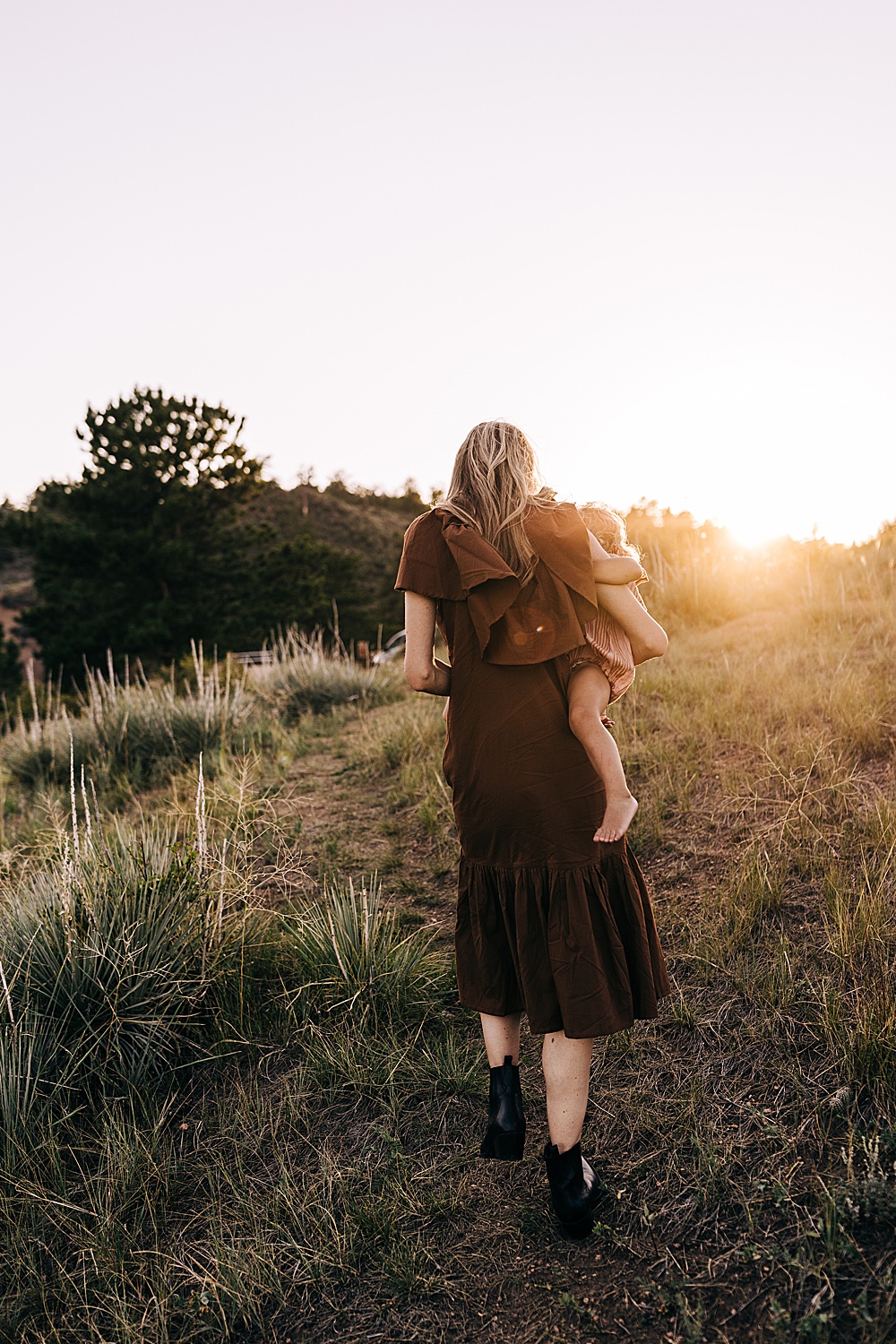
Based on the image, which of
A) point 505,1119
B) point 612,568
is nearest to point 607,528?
point 612,568

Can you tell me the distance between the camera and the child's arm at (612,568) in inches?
82.6

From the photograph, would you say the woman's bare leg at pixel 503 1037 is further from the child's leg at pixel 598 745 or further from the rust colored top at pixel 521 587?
A: the rust colored top at pixel 521 587

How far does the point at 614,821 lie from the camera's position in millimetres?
2074

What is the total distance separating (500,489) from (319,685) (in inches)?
265

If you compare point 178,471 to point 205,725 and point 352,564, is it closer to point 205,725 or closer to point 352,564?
point 352,564

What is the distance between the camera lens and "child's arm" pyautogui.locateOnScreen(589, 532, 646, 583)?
2.10 meters

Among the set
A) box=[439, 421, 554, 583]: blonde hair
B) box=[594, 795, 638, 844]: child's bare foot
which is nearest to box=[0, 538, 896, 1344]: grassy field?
box=[594, 795, 638, 844]: child's bare foot

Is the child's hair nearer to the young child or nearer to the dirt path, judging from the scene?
the young child

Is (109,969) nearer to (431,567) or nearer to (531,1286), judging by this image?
(531,1286)

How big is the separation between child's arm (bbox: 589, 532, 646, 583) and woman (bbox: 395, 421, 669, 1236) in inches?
0.5

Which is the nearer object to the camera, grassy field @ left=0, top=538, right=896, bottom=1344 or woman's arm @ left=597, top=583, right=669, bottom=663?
grassy field @ left=0, top=538, right=896, bottom=1344

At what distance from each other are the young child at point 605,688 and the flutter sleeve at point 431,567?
1.22 ft

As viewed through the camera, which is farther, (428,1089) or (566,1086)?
(428,1089)

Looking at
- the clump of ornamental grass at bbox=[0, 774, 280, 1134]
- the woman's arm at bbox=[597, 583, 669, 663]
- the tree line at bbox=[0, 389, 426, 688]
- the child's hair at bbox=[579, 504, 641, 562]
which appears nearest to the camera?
the woman's arm at bbox=[597, 583, 669, 663]
